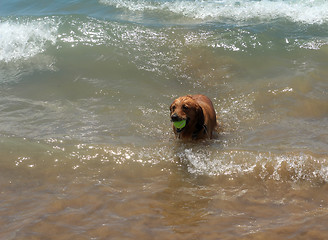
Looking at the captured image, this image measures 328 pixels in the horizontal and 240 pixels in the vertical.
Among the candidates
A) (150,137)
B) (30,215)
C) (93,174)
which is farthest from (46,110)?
(30,215)

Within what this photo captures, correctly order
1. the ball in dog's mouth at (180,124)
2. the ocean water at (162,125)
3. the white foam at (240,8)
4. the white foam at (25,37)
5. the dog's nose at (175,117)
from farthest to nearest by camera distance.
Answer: the white foam at (240,8) → the white foam at (25,37) → the ball in dog's mouth at (180,124) → the dog's nose at (175,117) → the ocean water at (162,125)

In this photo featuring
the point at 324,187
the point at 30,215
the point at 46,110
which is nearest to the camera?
the point at 30,215

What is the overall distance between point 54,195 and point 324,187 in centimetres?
313

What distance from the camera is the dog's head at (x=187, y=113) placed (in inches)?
208

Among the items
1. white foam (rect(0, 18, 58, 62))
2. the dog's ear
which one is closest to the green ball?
the dog's ear

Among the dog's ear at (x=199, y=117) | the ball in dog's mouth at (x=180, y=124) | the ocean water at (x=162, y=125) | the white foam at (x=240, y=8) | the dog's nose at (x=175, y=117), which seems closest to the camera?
the ocean water at (x=162, y=125)

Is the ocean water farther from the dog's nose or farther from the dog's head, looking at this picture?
the dog's nose

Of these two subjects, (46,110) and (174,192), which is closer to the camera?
(174,192)

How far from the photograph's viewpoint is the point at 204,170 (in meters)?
4.72

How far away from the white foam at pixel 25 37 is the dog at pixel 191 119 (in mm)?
6314

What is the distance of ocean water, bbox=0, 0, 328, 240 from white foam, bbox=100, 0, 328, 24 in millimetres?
104

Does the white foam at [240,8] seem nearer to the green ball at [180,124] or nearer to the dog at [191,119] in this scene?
the dog at [191,119]

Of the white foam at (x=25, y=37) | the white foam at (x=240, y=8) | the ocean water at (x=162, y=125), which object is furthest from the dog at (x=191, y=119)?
the white foam at (x=240, y=8)

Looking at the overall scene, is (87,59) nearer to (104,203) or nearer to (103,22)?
(103,22)
